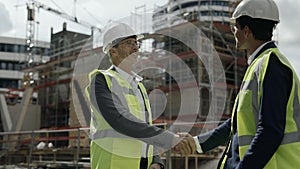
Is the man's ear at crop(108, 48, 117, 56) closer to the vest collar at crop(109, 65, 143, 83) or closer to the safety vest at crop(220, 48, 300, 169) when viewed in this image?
the vest collar at crop(109, 65, 143, 83)

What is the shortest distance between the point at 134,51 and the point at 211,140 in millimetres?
741

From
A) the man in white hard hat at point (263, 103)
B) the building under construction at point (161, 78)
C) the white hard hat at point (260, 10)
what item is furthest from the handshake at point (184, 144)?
the building under construction at point (161, 78)

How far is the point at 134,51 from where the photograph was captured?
2725 mm

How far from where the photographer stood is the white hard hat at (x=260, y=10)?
1.93 meters

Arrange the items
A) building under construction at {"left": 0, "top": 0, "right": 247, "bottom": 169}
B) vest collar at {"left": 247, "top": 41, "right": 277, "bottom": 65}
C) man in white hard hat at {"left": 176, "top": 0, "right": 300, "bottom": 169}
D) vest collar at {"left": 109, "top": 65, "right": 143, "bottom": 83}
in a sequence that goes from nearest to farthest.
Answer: man in white hard hat at {"left": 176, "top": 0, "right": 300, "bottom": 169}
vest collar at {"left": 247, "top": 41, "right": 277, "bottom": 65}
vest collar at {"left": 109, "top": 65, "right": 143, "bottom": 83}
building under construction at {"left": 0, "top": 0, "right": 247, "bottom": 169}

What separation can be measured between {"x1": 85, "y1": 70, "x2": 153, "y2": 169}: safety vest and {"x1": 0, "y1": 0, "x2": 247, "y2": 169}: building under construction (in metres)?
5.33

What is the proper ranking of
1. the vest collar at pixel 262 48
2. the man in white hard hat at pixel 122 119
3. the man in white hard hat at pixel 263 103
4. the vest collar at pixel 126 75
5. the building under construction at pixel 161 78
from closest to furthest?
the man in white hard hat at pixel 263 103
the vest collar at pixel 262 48
the man in white hard hat at pixel 122 119
the vest collar at pixel 126 75
the building under construction at pixel 161 78

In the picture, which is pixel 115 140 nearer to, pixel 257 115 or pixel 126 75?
pixel 126 75

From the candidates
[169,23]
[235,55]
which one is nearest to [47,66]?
[169,23]

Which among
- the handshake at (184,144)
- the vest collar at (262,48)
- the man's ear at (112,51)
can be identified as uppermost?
the man's ear at (112,51)

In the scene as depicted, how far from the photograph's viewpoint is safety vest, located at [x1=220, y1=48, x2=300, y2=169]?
175 cm

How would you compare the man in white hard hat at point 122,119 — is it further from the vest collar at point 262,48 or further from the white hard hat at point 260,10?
the white hard hat at point 260,10

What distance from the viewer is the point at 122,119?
2.33 meters

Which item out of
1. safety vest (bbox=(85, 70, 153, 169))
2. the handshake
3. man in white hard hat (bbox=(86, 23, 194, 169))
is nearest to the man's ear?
man in white hard hat (bbox=(86, 23, 194, 169))
